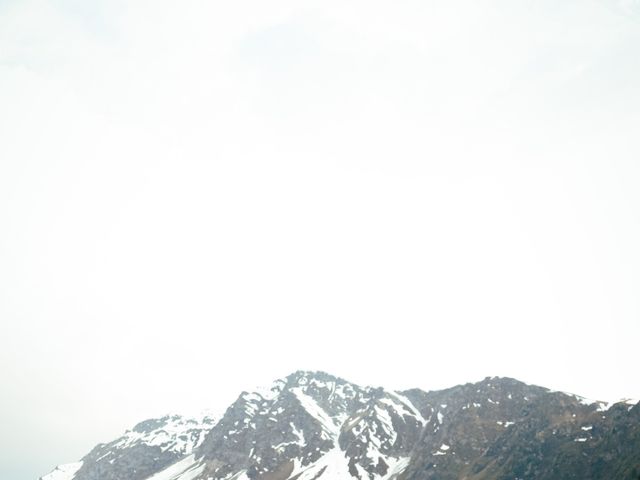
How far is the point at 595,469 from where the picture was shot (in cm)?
18475

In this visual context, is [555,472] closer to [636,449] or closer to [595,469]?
[595,469]

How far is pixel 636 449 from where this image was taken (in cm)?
17675

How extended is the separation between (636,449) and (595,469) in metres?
17.3

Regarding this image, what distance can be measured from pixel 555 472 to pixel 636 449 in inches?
1318

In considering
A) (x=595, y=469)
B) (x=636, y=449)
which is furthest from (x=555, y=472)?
(x=636, y=449)

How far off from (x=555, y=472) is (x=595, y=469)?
658 inches

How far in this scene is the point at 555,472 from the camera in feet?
645

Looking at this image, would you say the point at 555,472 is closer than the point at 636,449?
No

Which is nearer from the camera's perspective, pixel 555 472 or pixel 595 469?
pixel 595 469
